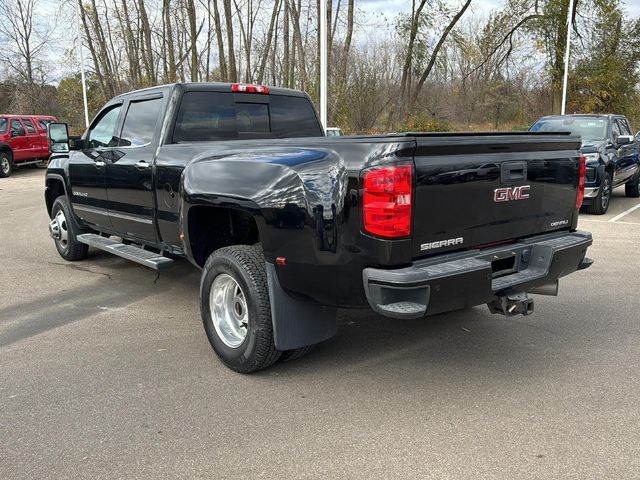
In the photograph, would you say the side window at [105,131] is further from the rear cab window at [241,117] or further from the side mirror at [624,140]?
the side mirror at [624,140]

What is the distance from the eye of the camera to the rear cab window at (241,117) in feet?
16.0

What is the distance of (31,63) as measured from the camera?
37.3 m

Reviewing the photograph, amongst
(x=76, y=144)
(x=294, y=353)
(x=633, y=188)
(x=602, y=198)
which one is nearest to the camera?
(x=294, y=353)

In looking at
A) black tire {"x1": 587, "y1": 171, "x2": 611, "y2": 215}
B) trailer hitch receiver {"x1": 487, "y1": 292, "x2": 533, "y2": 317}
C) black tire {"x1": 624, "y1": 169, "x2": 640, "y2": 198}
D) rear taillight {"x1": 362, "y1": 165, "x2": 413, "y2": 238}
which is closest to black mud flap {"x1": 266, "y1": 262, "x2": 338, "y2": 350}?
rear taillight {"x1": 362, "y1": 165, "x2": 413, "y2": 238}

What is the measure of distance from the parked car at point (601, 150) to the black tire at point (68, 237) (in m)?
8.29

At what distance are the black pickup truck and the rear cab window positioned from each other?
0.04 metres

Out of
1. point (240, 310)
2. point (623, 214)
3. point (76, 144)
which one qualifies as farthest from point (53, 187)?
point (623, 214)

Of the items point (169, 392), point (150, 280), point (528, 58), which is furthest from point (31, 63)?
point (169, 392)

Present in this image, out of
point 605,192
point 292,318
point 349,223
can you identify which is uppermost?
point 349,223

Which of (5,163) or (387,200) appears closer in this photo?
(387,200)

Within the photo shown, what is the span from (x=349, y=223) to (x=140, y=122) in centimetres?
307

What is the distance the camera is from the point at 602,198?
1069cm

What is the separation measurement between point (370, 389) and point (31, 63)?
41160 mm

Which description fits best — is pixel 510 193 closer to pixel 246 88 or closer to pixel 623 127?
pixel 246 88
